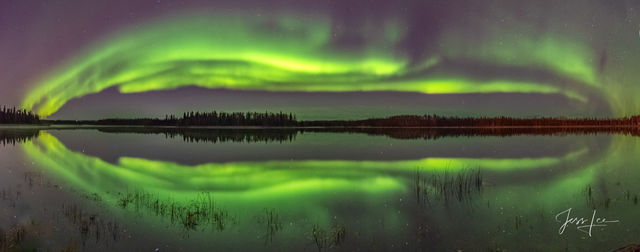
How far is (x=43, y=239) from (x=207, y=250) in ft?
17.9

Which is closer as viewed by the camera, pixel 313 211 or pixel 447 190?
pixel 313 211

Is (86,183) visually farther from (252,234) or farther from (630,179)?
(630,179)

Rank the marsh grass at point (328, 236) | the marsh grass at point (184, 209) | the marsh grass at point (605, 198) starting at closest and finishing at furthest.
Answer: the marsh grass at point (328, 236)
the marsh grass at point (184, 209)
the marsh grass at point (605, 198)

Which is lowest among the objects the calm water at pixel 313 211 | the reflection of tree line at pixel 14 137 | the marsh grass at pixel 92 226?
the calm water at pixel 313 211

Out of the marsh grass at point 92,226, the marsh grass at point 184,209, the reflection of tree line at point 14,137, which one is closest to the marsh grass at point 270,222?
the marsh grass at point 184,209

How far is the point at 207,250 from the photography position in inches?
523

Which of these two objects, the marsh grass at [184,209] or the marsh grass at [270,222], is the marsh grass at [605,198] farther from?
the marsh grass at [184,209]
